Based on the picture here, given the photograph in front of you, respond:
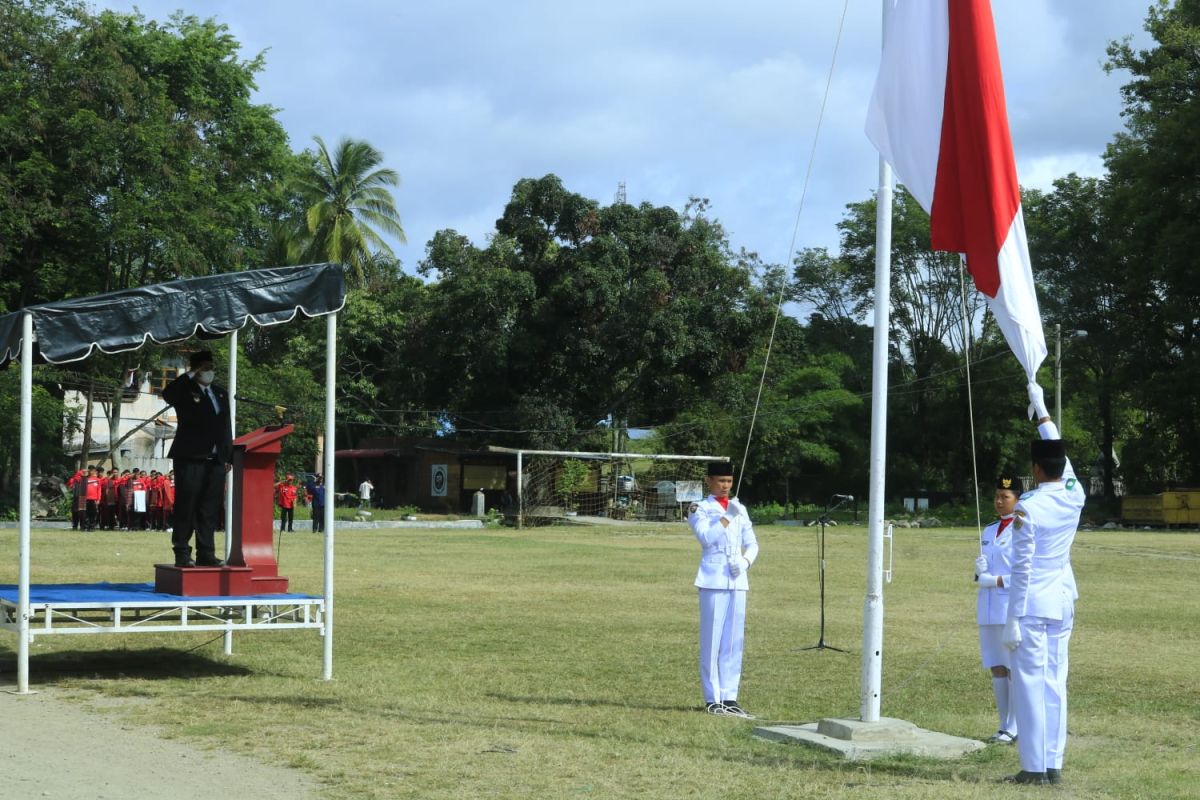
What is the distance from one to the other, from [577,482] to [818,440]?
1755cm

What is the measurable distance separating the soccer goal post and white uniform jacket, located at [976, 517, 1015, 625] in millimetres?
43382

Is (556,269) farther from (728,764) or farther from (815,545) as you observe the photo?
(728,764)

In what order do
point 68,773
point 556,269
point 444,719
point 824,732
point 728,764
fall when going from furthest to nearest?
point 556,269, point 444,719, point 824,732, point 728,764, point 68,773

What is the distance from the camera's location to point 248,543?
1280 cm

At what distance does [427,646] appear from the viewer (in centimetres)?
1414

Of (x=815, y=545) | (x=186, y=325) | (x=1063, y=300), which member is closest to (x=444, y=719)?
(x=186, y=325)

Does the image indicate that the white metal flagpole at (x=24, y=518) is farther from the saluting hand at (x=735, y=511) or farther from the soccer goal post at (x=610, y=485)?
the soccer goal post at (x=610, y=485)

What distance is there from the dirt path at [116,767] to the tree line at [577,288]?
3517 cm

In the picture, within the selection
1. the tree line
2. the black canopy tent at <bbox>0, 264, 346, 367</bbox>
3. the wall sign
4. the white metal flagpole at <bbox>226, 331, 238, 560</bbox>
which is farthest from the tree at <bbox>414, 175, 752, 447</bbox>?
the black canopy tent at <bbox>0, 264, 346, 367</bbox>

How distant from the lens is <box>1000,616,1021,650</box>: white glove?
7.87 metres

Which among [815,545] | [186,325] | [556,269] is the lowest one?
[815,545]

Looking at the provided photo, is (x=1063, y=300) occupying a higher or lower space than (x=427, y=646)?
higher

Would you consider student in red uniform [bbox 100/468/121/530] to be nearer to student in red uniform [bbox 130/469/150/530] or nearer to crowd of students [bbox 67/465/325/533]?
crowd of students [bbox 67/465/325/533]

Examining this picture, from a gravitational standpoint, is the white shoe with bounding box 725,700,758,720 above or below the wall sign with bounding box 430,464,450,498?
below
